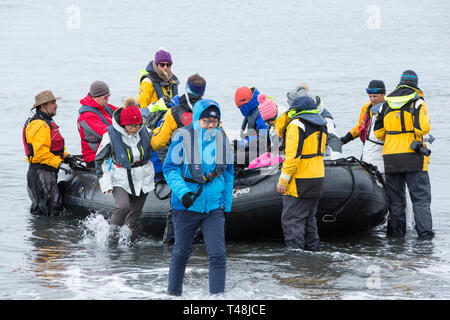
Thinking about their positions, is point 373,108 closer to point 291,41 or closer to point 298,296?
point 298,296

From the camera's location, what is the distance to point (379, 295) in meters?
6.18

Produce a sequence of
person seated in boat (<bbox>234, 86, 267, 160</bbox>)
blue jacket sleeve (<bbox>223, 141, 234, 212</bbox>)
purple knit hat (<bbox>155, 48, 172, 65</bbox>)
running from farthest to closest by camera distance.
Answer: purple knit hat (<bbox>155, 48, 172, 65</bbox>) < person seated in boat (<bbox>234, 86, 267, 160</bbox>) < blue jacket sleeve (<bbox>223, 141, 234, 212</bbox>)

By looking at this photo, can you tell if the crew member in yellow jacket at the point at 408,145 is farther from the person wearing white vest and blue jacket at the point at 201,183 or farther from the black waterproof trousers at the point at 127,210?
the person wearing white vest and blue jacket at the point at 201,183

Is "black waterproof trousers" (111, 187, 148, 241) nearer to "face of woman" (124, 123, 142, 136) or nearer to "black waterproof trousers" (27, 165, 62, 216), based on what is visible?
"face of woman" (124, 123, 142, 136)

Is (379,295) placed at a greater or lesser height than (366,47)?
lesser

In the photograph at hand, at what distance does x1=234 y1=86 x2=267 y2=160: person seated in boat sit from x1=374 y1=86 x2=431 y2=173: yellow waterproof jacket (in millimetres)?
1381

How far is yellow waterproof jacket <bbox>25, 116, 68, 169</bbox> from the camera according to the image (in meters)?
9.40

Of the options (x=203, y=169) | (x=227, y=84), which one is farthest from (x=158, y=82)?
(x=227, y=84)

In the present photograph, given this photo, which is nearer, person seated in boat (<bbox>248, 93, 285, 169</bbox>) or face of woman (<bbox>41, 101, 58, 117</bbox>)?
person seated in boat (<bbox>248, 93, 285, 169</bbox>)

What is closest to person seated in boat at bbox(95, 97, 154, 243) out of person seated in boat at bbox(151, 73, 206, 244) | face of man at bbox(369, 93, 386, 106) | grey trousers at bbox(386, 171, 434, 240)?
person seated in boat at bbox(151, 73, 206, 244)

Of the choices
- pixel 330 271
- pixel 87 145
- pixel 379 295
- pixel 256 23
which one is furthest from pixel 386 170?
pixel 256 23

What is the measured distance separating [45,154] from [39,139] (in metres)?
0.22

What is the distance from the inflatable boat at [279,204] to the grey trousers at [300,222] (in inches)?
18.5

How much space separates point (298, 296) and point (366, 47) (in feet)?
102
